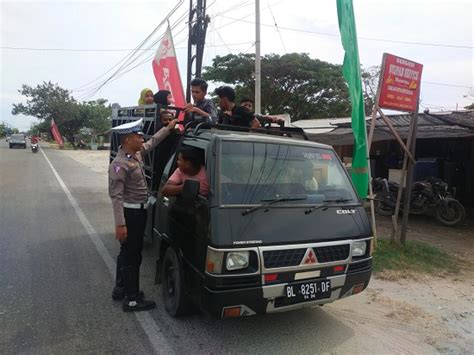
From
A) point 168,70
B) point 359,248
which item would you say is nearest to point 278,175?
point 359,248

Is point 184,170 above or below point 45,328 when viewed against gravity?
above

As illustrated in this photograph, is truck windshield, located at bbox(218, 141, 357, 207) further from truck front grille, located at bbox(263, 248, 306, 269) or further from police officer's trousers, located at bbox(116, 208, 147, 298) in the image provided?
police officer's trousers, located at bbox(116, 208, 147, 298)

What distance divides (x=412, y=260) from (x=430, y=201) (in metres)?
3.96

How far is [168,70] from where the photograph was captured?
33.8 ft

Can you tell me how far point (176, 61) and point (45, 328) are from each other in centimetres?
807

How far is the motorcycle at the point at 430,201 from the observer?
907 cm

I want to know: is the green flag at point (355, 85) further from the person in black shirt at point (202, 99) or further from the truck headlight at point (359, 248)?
the truck headlight at point (359, 248)

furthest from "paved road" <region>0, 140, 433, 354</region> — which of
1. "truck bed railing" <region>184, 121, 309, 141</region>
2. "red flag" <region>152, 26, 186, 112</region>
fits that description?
"red flag" <region>152, 26, 186, 112</region>

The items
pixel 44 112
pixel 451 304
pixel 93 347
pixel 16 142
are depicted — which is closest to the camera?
pixel 93 347

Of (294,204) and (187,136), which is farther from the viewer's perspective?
(187,136)

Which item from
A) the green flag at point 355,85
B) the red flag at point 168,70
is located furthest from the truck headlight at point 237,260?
the red flag at point 168,70

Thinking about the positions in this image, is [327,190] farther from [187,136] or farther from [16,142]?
[16,142]

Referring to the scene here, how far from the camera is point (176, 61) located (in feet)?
33.5

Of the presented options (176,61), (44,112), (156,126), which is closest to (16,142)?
(44,112)
